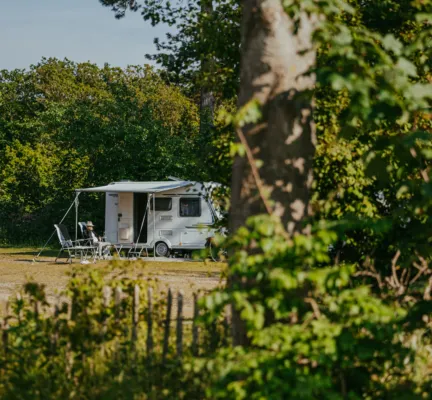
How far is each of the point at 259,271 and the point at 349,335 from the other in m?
0.56

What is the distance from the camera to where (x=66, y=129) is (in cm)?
2527

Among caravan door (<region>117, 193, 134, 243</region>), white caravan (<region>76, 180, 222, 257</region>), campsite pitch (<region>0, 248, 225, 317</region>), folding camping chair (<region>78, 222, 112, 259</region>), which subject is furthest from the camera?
caravan door (<region>117, 193, 134, 243</region>)

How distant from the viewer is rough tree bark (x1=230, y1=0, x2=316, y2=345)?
4426 mm

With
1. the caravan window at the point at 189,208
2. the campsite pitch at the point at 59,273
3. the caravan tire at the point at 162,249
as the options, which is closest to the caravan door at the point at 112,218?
the caravan tire at the point at 162,249

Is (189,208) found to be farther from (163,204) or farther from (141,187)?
(141,187)

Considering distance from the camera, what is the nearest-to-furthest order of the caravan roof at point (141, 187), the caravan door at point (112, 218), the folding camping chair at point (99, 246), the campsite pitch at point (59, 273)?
the campsite pitch at point (59, 273) → the folding camping chair at point (99, 246) → the caravan roof at point (141, 187) → the caravan door at point (112, 218)

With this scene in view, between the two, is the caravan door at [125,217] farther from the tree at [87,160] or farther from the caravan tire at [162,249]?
the tree at [87,160]

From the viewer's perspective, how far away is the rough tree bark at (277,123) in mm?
4426

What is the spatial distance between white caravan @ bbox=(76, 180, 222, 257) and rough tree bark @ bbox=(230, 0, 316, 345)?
54.5 ft

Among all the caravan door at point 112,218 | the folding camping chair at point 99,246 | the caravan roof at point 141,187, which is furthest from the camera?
the caravan door at point 112,218

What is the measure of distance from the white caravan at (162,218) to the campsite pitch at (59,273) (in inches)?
52.2

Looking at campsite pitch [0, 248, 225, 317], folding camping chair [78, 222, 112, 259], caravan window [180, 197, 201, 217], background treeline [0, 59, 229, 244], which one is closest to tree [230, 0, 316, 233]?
campsite pitch [0, 248, 225, 317]

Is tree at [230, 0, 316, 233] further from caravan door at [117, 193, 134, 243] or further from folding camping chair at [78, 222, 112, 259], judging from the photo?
caravan door at [117, 193, 134, 243]

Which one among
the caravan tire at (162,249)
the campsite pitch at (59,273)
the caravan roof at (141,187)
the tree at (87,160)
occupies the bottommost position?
the campsite pitch at (59,273)
